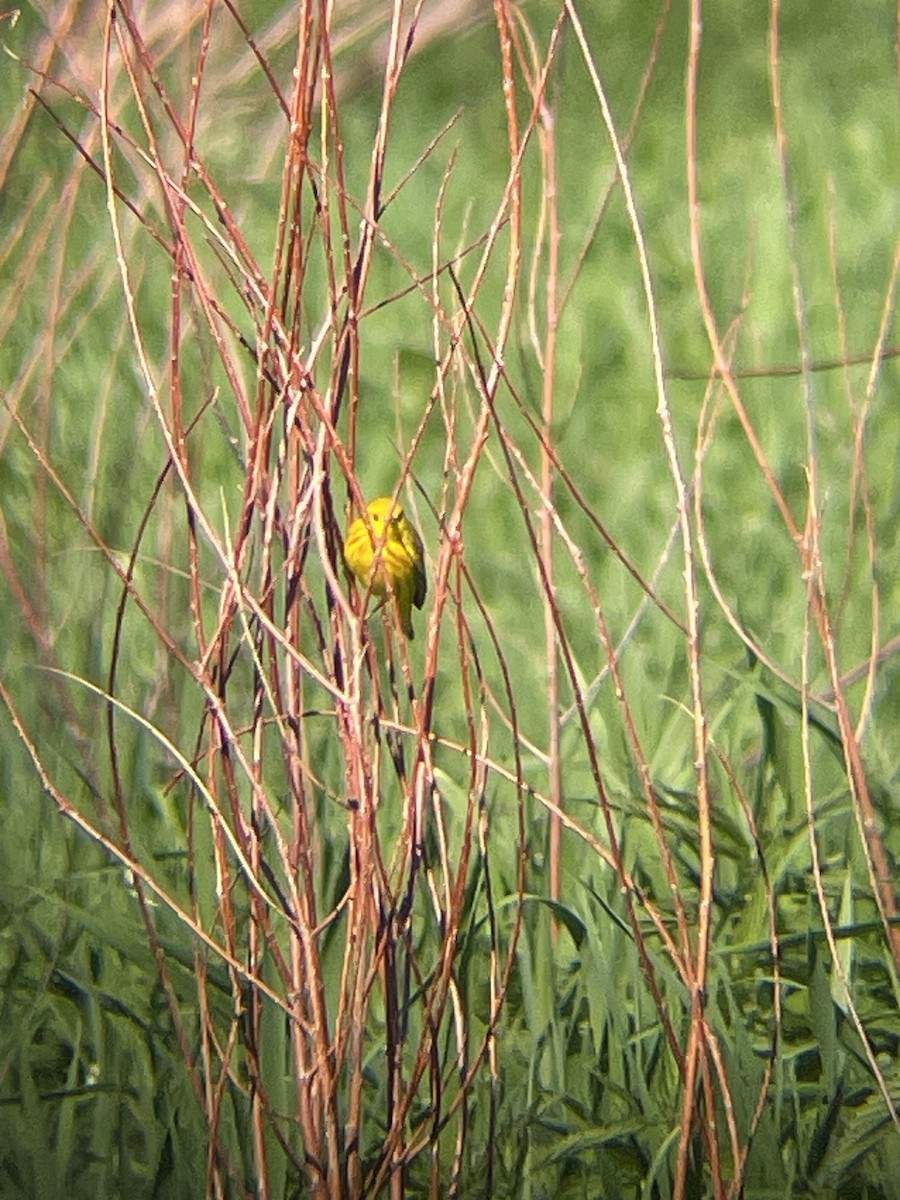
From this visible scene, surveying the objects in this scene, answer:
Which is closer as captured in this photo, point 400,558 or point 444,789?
point 444,789

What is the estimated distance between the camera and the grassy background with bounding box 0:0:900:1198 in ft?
3.79

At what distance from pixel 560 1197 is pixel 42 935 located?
1.54 feet

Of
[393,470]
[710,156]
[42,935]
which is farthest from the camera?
[710,156]

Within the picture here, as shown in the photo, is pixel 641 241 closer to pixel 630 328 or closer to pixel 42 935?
pixel 42 935

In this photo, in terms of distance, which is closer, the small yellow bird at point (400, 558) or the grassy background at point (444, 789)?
the grassy background at point (444, 789)

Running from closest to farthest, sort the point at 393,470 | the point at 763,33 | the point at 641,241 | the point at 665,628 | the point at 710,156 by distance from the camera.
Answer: the point at 641,241 → the point at 665,628 → the point at 393,470 → the point at 710,156 → the point at 763,33

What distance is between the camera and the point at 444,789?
5.21 ft

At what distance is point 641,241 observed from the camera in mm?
999

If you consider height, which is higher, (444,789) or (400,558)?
(400,558)

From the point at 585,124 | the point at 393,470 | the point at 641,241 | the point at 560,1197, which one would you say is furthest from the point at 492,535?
the point at 585,124

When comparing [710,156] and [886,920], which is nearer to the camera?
[886,920]

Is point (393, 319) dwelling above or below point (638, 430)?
above

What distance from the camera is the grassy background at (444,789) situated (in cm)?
116

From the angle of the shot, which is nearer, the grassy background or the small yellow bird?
the grassy background
